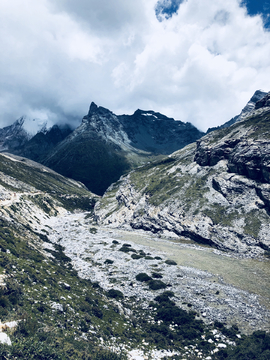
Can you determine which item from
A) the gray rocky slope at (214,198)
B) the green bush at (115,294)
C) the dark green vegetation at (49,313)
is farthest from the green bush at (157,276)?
the gray rocky slope at (214,198)

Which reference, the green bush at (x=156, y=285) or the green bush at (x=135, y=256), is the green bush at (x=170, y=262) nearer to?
the green bush at (x=135, y=256)

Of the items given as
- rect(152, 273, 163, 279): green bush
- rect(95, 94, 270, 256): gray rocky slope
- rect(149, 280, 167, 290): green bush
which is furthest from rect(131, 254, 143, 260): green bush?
rect(95, 94, 270, 256): gray rocky slope

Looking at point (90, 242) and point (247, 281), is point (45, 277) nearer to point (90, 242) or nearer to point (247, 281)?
point (247, 281)

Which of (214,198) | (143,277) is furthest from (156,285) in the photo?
(214,198)

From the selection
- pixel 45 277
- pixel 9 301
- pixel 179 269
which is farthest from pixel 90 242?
pixel 9 301

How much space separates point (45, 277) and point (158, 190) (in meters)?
84.3

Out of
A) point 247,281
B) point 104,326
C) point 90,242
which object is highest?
point 247,281

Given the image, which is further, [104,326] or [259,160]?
[259,160]

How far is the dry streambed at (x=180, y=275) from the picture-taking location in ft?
99.6

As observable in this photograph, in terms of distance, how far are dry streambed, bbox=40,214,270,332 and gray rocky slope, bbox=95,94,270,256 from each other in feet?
34.8

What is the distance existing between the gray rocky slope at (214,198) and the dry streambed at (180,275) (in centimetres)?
1061

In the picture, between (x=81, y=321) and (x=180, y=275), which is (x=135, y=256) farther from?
(x=81, y=321)

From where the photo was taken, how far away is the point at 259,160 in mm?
82375

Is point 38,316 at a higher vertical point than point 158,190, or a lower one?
lower
